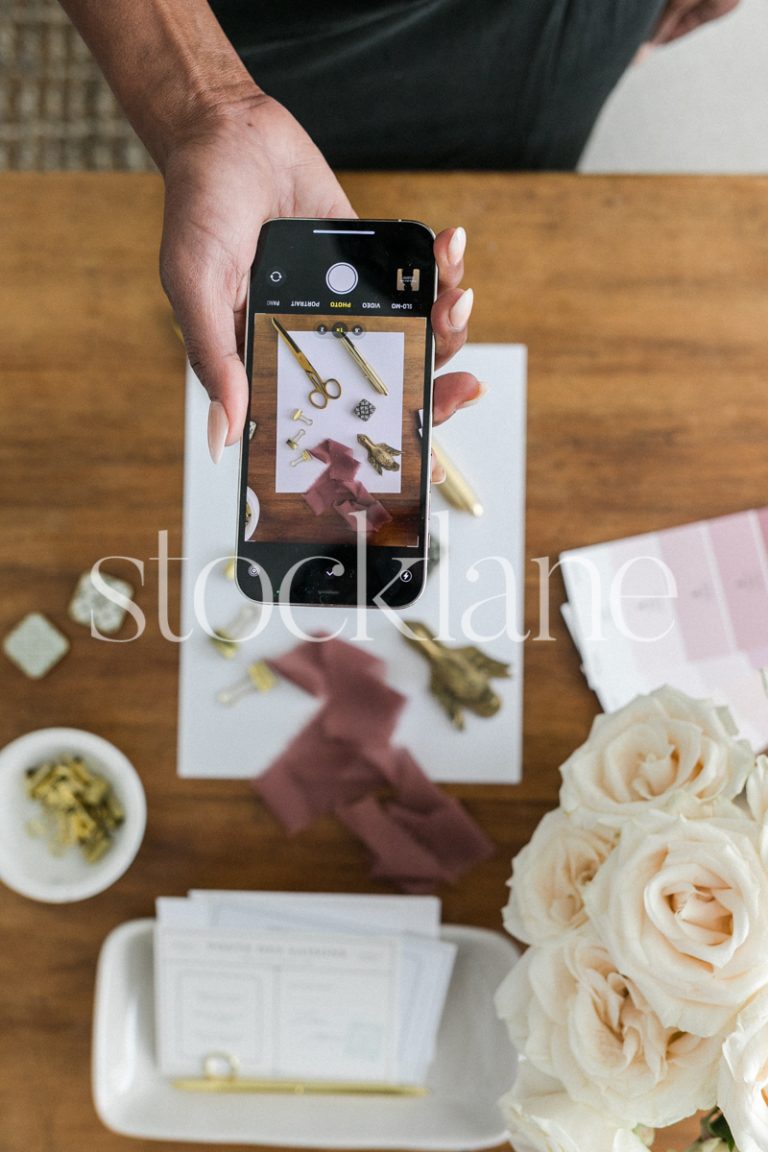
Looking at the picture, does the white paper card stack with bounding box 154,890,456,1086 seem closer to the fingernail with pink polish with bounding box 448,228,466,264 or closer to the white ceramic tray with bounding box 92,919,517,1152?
the white ceramic tray with bounding box 92,919,517,1152

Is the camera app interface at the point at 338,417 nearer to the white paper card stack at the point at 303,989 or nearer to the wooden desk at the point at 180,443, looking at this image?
the wooden desk at the point at 180,443

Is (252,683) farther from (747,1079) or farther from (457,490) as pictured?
(747,1079)

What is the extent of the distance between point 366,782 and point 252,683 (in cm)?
11

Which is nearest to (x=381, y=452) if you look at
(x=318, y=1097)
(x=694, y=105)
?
(x=318, y=1097)

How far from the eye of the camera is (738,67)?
1.10m

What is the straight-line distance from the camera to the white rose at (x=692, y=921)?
42 cm

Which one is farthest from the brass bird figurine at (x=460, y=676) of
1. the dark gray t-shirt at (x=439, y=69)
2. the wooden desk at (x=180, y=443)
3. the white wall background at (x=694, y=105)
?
the white wall background at (x=694, y=105)

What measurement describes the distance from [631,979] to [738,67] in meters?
1.06

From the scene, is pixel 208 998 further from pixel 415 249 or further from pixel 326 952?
pixel 415 249

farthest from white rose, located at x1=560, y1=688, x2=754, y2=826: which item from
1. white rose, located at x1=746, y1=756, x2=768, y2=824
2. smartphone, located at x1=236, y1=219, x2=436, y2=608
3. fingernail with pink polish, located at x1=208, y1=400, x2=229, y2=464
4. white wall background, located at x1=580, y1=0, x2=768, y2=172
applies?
white wall background, located at x1=580, y1=0, x2=768, y2=172

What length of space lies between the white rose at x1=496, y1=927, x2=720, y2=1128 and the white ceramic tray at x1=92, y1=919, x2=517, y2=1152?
7.2 inches

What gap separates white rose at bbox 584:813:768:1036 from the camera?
0.42m

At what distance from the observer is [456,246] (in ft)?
1.78

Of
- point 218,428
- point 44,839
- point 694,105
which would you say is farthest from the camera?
point 694,105
